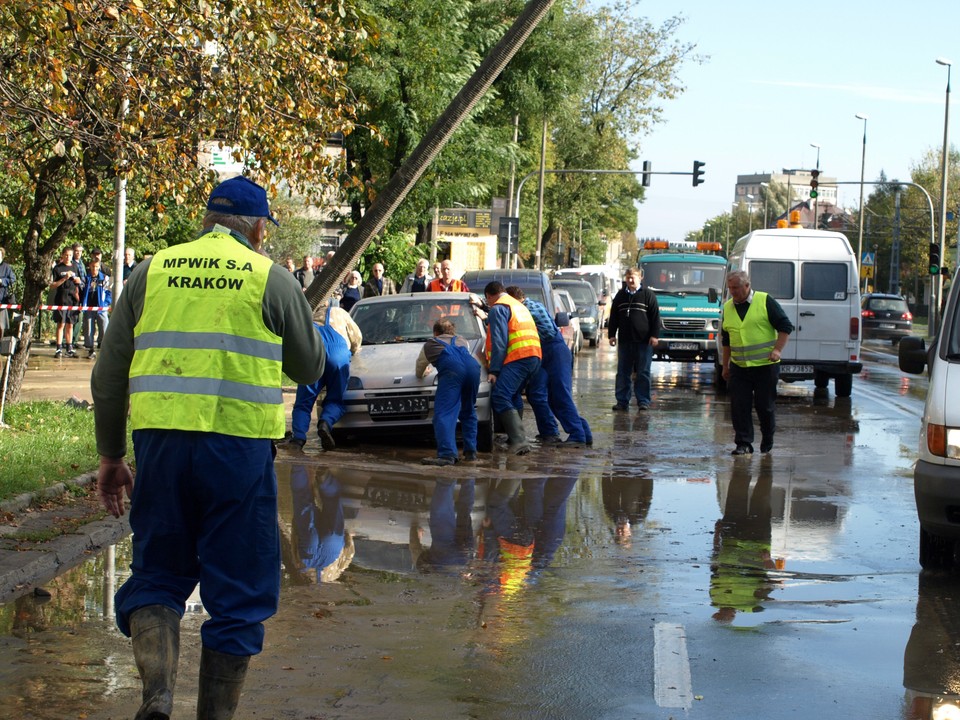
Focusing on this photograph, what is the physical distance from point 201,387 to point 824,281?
1806cm

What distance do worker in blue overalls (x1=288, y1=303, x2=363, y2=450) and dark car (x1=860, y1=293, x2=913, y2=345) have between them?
35362mm

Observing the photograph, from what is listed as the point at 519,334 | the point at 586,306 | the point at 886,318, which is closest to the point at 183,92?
the point at 519,334

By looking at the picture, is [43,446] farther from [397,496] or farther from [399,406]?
[399,406]

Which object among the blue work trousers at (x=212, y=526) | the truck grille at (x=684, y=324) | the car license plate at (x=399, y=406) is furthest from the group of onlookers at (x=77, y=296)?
the blue work trousers at (x=212, y=526)

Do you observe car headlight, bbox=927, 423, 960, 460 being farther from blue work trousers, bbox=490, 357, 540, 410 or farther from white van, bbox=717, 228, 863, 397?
white van, bbox=717, 228, 863, 397

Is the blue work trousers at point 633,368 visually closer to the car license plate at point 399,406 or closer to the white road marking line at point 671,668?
the car license plate at point 399,406

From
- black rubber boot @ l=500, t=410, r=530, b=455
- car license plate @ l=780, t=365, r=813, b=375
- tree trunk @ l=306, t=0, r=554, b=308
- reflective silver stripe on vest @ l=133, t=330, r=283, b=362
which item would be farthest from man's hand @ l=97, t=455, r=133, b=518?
car license plate @ l=780, t=365, r=813, b=375

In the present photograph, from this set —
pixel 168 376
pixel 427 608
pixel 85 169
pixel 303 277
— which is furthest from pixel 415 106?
pixel 168 376

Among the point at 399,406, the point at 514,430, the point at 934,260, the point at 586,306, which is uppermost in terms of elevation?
the point at 934,260

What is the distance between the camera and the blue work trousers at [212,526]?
4.28 metres

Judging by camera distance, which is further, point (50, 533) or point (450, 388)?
point (450, 388)

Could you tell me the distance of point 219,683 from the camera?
432cm

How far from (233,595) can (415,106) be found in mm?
22168

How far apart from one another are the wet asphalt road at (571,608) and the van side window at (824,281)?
29.8 ft
